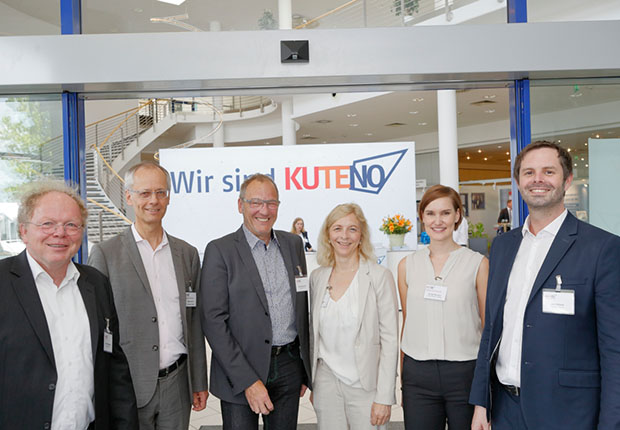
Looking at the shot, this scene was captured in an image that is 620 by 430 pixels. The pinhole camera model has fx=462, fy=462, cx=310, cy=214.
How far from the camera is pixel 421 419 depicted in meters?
2.20

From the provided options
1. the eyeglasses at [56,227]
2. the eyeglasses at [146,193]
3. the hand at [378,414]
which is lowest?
the hand at [378,414]

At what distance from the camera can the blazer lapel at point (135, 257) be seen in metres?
2.16

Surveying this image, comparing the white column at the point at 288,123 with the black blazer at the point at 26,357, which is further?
the white column at the point at 288,123

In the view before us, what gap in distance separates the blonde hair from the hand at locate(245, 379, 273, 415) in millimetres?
719

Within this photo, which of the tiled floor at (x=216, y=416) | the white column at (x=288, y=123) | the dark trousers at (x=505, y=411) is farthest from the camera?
the white column at (x=288, y=123)

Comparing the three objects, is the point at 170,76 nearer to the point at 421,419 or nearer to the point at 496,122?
the point at 421,419

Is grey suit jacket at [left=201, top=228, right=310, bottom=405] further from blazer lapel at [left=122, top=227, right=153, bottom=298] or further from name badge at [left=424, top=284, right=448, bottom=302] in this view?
name badge at [left=424, top=284, right=448, bottom=302]

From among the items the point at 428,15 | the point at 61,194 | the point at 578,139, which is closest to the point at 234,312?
the point at 61,194

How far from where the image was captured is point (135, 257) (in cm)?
218

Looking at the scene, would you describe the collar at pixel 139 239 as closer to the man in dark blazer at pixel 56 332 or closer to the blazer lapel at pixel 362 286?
the man in dark blazer at pixel 56 332

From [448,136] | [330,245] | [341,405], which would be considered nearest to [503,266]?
[330,245]

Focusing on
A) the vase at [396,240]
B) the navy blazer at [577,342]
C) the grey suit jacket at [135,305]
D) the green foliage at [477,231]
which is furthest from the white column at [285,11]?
the green foliage at [477,231]

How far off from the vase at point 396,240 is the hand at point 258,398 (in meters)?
6.17

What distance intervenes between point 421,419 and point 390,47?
198 centimetres
